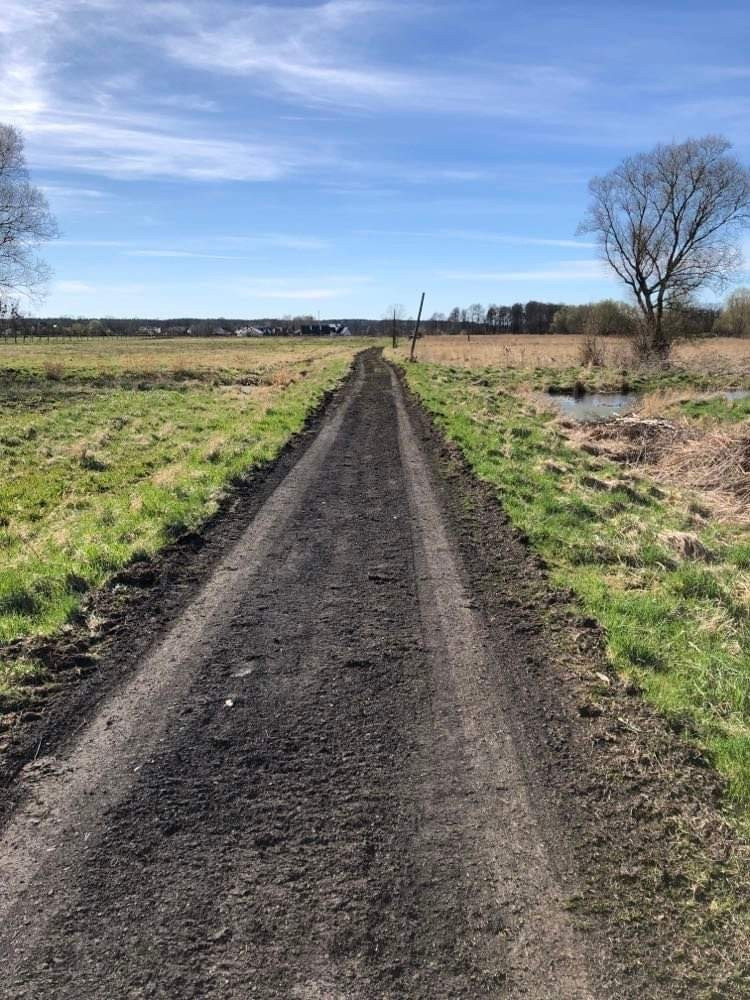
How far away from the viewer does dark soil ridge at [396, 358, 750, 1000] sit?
287cm

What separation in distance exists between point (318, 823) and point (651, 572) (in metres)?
5.00

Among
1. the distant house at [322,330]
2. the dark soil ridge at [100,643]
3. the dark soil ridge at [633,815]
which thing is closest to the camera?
the dark soil ridge at [633,815]

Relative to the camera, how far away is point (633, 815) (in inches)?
144

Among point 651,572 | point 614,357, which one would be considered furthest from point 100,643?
point 614,357

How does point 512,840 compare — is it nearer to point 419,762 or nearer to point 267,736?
point 419,762

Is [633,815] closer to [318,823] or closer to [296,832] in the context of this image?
[318,823]

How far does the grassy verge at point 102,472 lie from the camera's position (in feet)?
21.8

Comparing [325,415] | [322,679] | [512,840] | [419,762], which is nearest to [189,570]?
[322,679]

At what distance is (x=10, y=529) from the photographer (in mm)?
8969

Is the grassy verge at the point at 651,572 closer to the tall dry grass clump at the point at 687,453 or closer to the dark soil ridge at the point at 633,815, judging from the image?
the dark soil ridge at the point at 633,815

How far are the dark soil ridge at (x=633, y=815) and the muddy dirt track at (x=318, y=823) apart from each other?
4 cm

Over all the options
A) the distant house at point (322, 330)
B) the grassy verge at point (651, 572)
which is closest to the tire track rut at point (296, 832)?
the grassy verge at point (651, 572)

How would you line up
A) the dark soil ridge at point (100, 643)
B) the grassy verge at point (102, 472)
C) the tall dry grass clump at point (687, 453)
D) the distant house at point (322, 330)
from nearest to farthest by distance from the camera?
the dark soil ridge at point (100, 643)
the grassy verge at point (102, 472)
the tall dry grass clump at point (687, 453)
the distant house at point (322, 330)

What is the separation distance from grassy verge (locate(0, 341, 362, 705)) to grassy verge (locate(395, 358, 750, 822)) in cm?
455
